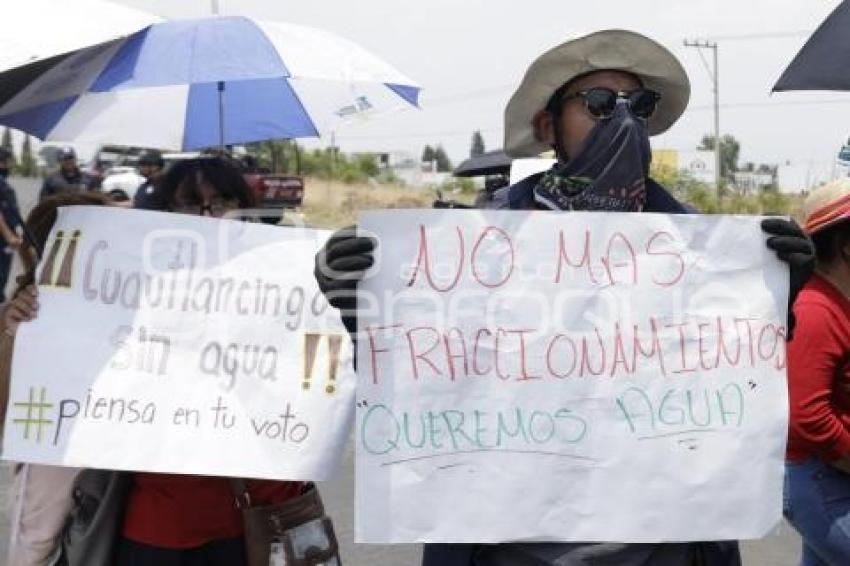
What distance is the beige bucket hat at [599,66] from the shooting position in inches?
101

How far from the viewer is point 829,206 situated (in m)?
3.26

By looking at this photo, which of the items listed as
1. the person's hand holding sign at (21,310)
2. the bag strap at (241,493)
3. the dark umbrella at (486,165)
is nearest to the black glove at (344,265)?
the bag strap at (241,493)

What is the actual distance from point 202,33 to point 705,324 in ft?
4.55

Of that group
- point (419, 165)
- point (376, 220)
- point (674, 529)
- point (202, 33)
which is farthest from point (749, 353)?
point (419, 165)

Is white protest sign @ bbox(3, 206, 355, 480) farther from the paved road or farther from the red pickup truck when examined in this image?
the red pickup truck

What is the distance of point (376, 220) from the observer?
2453mm

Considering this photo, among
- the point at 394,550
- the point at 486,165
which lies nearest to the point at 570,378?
the point at 394,550

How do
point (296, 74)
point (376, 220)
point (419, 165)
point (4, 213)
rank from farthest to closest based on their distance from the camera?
point (419, 165)
point (4, 213)
point (296, 74)
point (376, 220)

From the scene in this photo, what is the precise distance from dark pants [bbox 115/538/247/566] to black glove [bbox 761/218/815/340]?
57.1 inches

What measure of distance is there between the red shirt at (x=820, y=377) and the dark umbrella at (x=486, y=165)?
19.5 ft

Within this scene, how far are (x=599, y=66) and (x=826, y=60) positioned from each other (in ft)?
4.06

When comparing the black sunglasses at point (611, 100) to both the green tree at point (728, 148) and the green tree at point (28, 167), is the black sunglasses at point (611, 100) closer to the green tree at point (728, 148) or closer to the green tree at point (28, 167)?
the green tree at point (28, 167)

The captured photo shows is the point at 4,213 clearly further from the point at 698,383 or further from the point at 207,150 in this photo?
the point at 698,383

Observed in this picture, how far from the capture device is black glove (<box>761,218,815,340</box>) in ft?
8.13
